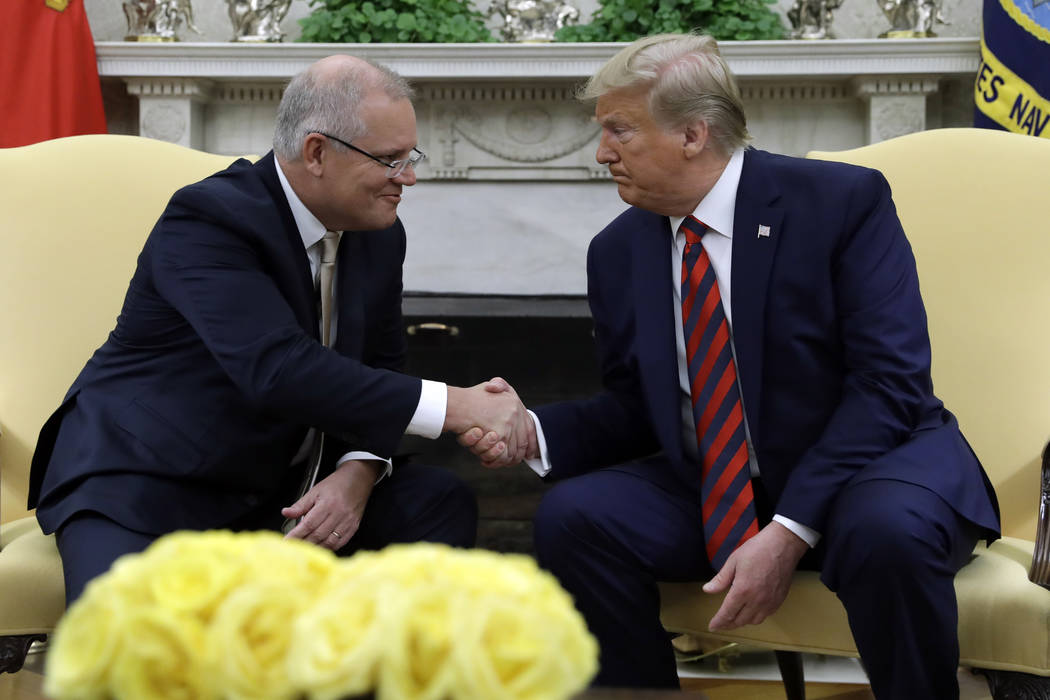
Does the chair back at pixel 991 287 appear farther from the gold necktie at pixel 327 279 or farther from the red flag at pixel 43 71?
the red flag at pixel 43 71

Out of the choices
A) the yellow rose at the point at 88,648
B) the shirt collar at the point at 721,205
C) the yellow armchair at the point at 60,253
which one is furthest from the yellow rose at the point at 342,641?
the yellow armchair at the point at 60,253

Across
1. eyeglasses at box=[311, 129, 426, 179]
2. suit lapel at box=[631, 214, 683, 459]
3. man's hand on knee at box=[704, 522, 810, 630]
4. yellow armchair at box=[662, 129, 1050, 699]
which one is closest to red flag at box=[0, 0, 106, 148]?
eyeglasses at box=[311, 129, 426, 179]

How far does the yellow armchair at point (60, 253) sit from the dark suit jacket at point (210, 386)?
0.82 ft

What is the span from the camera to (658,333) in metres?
1.92

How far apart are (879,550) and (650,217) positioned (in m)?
0.77

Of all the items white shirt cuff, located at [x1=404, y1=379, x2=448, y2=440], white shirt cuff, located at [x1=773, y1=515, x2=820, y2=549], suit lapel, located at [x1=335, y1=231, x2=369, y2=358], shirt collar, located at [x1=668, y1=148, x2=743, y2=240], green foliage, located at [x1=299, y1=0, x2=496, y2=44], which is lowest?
white shirt cuff, located at [x1=773, y1=515, x2=820, y2=549]

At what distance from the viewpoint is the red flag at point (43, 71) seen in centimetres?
322

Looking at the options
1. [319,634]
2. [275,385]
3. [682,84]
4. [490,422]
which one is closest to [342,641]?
[319,634]

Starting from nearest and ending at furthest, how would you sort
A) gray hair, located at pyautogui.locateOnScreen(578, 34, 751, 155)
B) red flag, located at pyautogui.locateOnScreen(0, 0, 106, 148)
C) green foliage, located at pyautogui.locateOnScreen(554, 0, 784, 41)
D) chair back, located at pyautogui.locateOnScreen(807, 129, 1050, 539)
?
gray hair, located at pyautogui.locateOnScreen(578, 34, 751, 155) < chair back, located at pyautogui.locateOnScreen(807, 129, 1050, 539) < red flag, located at pyautogui.locateOnScreen(0, 0, 106, 148) < green foliage, located at pyautogui.locateOnScreen(554, 0, 784, 41)

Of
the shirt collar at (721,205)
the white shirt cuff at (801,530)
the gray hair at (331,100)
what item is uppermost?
the gray hair at (331,100)

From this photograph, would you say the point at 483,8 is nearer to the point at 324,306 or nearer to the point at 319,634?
the point at 324,306

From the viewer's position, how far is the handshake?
1858mm

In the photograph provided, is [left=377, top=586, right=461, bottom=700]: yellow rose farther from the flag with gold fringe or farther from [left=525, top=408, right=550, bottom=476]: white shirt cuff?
the flag with gold fringe

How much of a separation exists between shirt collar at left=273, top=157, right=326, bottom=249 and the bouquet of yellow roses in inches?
48.1
